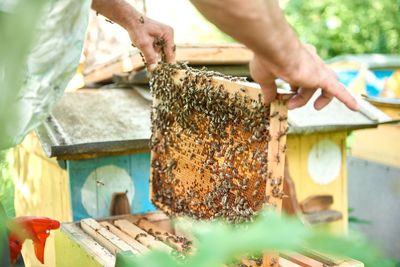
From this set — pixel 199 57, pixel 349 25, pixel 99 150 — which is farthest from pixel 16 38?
pixel 349 25

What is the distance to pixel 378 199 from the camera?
432cm

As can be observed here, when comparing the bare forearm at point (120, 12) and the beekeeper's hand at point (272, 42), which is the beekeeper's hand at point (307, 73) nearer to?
the beekeeper's hand at point (272, 42)

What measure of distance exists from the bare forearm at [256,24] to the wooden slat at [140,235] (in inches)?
39.8

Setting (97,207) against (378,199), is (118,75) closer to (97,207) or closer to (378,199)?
(97,207)

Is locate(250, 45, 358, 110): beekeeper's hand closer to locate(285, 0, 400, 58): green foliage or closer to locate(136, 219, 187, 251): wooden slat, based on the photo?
locate(136, 219, 187, 251): wooden slat

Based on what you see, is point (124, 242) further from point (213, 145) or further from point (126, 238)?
point (213, 145)

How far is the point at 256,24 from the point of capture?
3.94ft

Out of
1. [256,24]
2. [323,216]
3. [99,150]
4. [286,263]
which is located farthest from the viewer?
[323,216]

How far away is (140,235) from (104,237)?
146 millimetres

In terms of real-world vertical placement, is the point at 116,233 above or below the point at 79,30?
below

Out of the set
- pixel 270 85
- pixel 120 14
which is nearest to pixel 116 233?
pixel 120 14

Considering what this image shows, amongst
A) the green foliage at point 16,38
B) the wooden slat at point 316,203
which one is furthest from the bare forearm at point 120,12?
the green foliage at point 16,38

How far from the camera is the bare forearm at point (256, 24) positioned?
118 cm

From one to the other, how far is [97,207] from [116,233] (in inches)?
32.5
